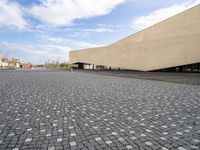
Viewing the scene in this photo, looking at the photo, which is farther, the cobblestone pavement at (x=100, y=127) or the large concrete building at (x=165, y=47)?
the large concrete building at (x=165, y=47)

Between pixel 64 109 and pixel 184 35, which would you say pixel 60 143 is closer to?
pixel 64 109

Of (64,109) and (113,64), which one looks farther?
(113,64)

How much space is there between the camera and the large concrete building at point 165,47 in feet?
92.6

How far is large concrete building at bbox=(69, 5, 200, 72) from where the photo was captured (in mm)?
28219

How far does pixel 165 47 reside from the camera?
31.7 metres

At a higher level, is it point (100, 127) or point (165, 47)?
point (165, 47)

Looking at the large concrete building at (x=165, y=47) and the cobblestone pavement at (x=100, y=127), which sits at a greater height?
the large concrete building at (x=165, y=47)

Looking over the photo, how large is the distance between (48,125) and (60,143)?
1194mm

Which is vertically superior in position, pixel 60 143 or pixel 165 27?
pixel 165 27

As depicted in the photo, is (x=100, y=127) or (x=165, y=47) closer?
(x=100, y=127)

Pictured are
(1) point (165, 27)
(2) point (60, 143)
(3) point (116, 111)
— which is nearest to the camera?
(2) point (60, 143)

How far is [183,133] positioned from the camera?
4.23 metres

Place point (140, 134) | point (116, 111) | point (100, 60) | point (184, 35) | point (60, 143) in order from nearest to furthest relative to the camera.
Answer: point (60, 143), point (140, 134), point (116, 111), point (184, 35), point (100, 60)

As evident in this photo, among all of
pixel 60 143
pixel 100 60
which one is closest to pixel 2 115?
pixel 60 143
